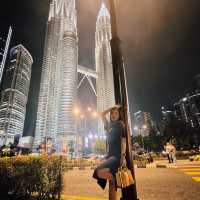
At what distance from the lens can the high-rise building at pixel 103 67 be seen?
504ft

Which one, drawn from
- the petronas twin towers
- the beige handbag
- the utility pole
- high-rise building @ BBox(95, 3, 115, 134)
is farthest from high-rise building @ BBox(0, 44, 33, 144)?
the beige handbag

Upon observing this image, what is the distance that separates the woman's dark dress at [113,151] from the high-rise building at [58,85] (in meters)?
113

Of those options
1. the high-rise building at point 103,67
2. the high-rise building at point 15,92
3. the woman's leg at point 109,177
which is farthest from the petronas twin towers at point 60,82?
the woman's leg at point 109,177

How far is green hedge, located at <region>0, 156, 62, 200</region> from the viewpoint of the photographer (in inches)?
173

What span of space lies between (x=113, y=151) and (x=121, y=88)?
4.66 feet

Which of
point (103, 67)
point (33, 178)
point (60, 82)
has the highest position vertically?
point (103, 67)

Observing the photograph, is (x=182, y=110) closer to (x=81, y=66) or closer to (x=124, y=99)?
(x=81, y=66)

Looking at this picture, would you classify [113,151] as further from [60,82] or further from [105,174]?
[60,82]

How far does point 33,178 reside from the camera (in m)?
4.47

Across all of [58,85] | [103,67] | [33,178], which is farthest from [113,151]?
[103,67]

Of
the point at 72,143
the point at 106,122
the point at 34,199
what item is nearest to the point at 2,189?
the point at 34,199

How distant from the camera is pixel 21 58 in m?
153

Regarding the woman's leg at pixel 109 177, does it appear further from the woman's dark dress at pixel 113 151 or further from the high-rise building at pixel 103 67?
the high-rise building at pixel 103 67

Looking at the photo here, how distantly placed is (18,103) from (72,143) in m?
70.8
